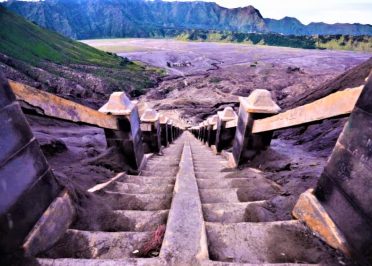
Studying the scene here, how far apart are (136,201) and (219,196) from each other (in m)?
0.89

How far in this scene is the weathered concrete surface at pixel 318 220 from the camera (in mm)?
1783

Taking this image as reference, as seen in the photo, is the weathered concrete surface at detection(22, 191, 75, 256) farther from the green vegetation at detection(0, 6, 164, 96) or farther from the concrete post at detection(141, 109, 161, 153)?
the green vegetation at detection(0, 6, 164, 96)

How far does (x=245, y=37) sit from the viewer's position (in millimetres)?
135750

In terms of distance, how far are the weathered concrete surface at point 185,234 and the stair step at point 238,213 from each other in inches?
5.9

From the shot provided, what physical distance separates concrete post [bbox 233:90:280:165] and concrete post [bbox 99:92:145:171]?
5.52ft

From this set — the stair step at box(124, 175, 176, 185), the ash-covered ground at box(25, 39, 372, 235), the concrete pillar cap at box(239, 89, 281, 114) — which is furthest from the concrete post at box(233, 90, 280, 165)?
the stair step at box(124, 175, 176, 185)

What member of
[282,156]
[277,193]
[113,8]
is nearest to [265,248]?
[277,193]

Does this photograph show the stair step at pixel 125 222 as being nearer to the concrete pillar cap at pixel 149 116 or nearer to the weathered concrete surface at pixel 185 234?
the weathered concrete surface at pixel 185 234

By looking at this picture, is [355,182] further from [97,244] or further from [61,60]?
[61,60]

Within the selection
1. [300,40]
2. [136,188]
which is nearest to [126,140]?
[136,188]

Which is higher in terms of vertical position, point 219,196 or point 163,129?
point 219,196

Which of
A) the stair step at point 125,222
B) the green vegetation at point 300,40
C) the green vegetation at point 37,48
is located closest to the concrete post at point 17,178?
the stair step at point 125,222

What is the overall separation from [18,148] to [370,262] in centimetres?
220

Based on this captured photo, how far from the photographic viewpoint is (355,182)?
1.71 meters
